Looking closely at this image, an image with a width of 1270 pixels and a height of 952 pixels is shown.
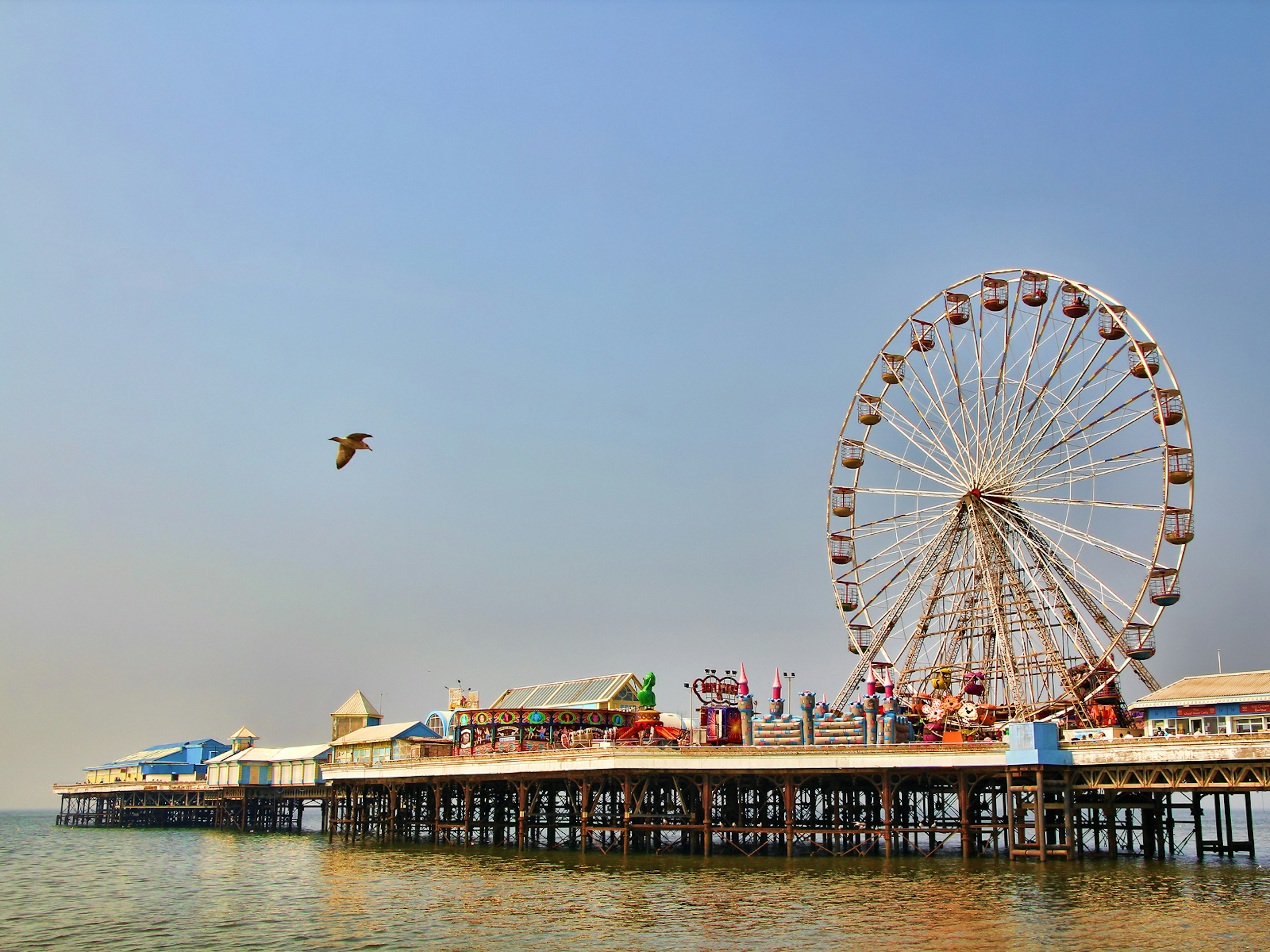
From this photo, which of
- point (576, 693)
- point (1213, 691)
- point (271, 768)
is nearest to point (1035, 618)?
point (1213, 691)

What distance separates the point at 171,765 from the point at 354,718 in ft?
84.3

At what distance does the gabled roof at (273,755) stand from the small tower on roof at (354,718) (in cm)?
562

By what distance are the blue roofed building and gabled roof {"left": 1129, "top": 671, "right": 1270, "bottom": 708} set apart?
9511 cm

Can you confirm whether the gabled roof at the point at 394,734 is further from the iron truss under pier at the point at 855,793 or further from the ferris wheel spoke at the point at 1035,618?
the ferris wheel spoke at the point at 1035,618

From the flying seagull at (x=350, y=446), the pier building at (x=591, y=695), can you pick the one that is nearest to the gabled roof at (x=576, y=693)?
the pier building at (x=591, y=695)

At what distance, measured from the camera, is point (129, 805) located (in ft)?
388

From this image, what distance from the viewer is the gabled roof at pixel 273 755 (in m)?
98.3

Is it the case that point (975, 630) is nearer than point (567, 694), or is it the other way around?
point (975, 630)

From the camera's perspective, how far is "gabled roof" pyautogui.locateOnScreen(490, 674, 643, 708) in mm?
72500

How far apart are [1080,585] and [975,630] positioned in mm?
6856

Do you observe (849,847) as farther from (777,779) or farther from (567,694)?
(567,694)

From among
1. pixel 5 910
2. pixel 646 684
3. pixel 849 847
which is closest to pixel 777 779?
pixel 849 847

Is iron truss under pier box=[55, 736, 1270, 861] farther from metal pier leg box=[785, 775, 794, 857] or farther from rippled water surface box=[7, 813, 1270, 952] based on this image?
rippled water surface box=[7, 813, 1270, 952]

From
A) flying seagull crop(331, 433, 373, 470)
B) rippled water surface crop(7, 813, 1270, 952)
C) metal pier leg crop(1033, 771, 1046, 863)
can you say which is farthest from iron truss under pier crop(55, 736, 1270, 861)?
flying seagull crop(331, 433, 373, 470)
